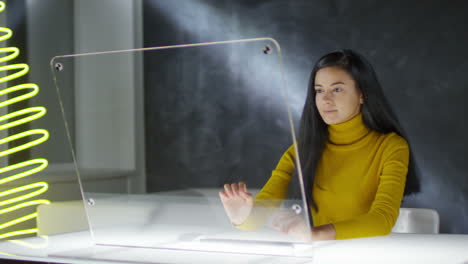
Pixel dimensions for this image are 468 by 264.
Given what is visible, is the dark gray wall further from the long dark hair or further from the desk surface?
the desk surface

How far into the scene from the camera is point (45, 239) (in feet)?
4.19

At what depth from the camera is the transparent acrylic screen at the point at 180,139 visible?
3.11ft

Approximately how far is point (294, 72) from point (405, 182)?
6.18ft

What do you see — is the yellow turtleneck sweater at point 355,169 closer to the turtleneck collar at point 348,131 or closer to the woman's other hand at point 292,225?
the turtleneck collar at point 348,131

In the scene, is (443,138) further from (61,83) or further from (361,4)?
(61,83)

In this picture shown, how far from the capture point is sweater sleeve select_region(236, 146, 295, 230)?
3.18ft

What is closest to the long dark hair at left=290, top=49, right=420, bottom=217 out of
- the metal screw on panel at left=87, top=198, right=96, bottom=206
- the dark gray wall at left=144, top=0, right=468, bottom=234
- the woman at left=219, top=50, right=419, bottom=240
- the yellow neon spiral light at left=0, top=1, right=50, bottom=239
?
the woman at left=219, top=50, right=419, bottom=240

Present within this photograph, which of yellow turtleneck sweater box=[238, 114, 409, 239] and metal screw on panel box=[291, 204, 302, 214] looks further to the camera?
yellow turtleneck sweater box=[238, 114, 409, 239]

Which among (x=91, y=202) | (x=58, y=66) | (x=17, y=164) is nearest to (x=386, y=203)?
(x=91, y=202)

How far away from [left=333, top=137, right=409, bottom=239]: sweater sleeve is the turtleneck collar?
0.08 meters

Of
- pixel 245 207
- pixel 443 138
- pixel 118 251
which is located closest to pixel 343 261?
pixel 245 207

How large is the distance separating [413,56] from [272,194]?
2369mm

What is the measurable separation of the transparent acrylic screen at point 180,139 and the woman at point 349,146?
0.36 metres

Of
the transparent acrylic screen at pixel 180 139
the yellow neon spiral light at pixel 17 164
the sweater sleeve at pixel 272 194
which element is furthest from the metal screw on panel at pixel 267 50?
the yellow neon spiral light at pixel 17 164
